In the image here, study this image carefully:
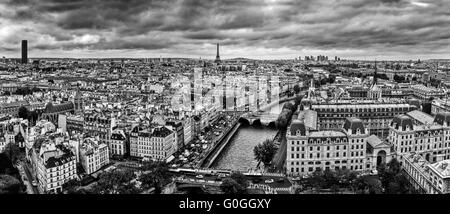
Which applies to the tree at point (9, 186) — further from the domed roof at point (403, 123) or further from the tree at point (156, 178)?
the domed roof at point (403, 123)

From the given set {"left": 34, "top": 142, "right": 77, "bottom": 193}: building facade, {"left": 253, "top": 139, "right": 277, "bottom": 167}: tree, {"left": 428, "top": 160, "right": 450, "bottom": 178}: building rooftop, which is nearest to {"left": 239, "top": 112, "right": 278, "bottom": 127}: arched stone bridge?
{"left": 253, "top": 139, "right": 277, "bottom": 167}: tree

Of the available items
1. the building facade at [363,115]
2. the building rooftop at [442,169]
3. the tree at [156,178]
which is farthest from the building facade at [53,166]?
the building facade at [363,115]

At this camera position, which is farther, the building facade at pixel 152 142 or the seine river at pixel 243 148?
the seine river at pixel 243 148

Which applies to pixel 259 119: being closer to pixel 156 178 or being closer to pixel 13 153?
pixel 156 178

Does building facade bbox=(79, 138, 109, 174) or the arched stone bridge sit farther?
the arched stone bridge

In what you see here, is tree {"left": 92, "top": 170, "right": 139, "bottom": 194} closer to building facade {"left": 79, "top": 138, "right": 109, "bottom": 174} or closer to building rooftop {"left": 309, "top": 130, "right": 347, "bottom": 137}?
building facade {"left": 79, "top": 138, "right": 109, "bottom": 174}

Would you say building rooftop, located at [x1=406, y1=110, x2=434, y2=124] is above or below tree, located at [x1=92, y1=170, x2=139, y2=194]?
above
